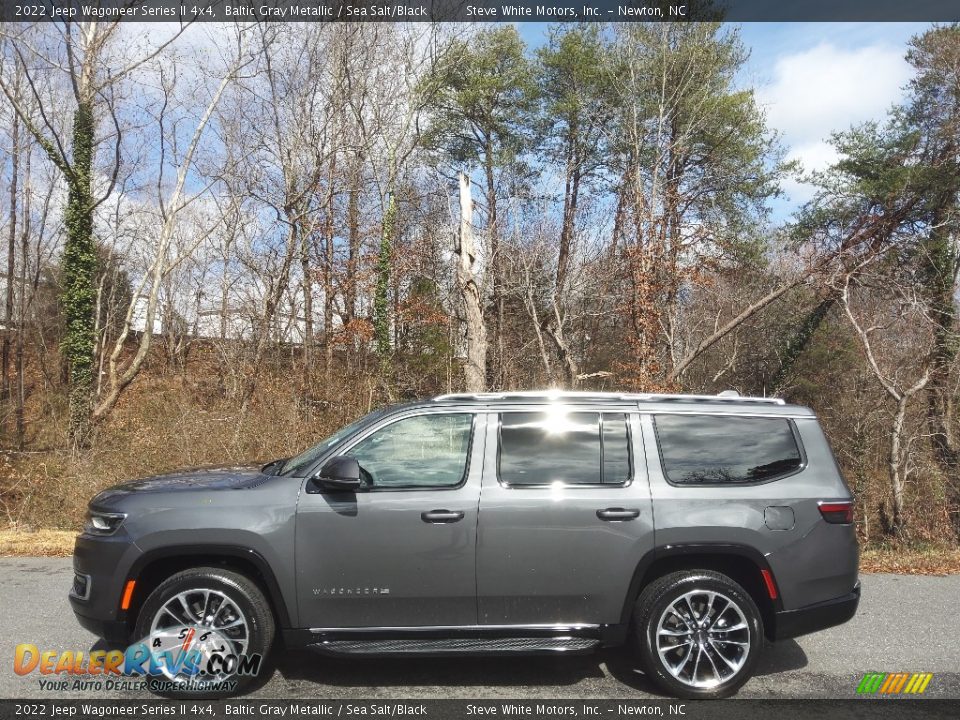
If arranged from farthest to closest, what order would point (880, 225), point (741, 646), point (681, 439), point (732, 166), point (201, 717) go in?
point (732, 166) < point (880, 225) < point (681, 439) < point (741, 646) < point (201, 717)

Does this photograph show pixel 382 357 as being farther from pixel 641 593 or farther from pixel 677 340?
pixel 641 593

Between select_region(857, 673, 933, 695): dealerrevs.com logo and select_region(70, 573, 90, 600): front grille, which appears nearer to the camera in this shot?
select_region(70, 573, 90, 600): front grille

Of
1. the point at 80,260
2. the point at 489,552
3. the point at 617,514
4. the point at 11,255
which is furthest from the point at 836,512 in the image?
the point at 11,255

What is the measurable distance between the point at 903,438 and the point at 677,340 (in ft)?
25.5

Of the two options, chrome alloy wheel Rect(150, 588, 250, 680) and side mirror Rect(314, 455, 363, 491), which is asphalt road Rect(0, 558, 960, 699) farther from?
side mirror Rect(314, 455, 363, 491)

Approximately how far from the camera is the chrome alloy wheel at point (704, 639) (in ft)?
14.6

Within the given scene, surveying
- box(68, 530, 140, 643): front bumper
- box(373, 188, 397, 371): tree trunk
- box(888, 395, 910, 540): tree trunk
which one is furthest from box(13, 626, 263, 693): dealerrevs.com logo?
box(373, 188, 397, 371): tree trunk

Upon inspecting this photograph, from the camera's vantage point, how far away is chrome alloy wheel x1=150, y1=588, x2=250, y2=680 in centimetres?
434

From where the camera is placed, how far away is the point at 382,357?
21656 millimetres

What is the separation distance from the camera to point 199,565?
4.52 metres

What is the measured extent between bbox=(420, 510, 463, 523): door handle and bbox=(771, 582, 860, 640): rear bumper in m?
2.06

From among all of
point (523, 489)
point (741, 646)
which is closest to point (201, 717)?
point (523, 489)

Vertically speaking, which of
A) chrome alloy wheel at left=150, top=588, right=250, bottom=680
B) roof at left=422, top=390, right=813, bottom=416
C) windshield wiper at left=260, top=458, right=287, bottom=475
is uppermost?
roof at left=422, top=390, right=813, bottom=416

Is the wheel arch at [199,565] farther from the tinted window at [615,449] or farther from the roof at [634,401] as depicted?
the tinted window at [615,449]
